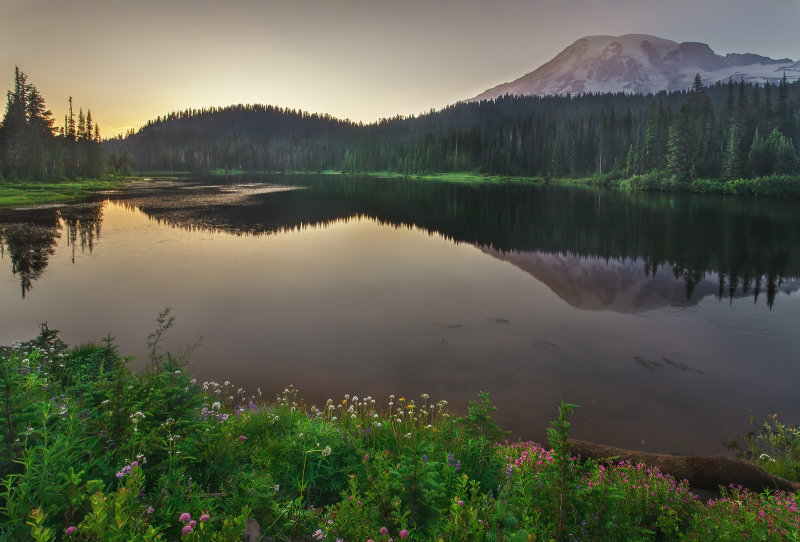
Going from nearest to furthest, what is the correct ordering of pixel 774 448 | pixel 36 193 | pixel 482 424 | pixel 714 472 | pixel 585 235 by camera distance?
pixel 714 472 < pixel 482 424 < pixel 774 448 < pixel 585 235 < pixel 36 193

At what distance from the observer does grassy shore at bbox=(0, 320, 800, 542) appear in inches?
171

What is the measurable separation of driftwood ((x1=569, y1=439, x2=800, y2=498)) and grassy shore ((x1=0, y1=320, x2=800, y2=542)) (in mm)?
390

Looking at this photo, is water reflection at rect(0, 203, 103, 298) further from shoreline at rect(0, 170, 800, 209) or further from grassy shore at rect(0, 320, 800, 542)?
grassy shore at rect(0, 320, 800, 542)

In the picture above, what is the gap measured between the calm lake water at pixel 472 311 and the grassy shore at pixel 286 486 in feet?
14.2

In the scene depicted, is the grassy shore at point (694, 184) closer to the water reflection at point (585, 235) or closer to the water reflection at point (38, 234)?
the water reflection at point (585, 235)

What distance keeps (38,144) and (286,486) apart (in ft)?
385

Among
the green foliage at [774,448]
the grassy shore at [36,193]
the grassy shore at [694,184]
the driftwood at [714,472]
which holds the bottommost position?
the green foliage at [774,448]

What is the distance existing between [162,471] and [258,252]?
103ft

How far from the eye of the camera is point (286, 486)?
23.1 ft

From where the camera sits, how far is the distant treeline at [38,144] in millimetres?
94000

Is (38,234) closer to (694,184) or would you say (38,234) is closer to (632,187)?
(694,184)

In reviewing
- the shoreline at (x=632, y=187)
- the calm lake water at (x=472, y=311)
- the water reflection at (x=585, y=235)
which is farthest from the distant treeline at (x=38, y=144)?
the calm lake water at (x=472, y=311)

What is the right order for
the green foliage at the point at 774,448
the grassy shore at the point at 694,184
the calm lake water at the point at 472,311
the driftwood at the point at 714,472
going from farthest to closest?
the grassy shore at the point at 694,184 → the calm lake water at the point at 472,311 → the green foliage at the point at 774,448 → the driftwood at the point at 714,472

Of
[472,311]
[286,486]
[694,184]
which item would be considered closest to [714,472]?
[286,486]
